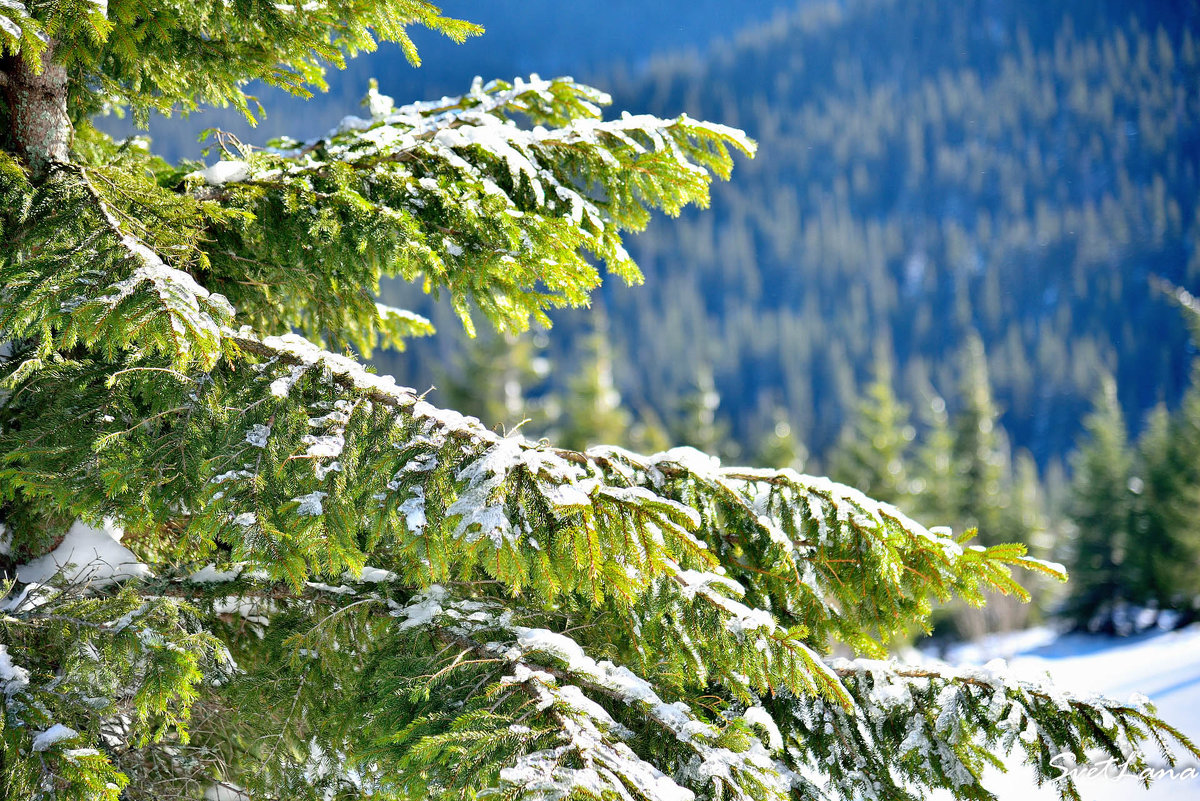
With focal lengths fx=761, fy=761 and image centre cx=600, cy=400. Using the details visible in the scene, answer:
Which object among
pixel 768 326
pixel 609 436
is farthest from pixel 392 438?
pixel 768 326

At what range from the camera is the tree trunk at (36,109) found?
2.82 meters

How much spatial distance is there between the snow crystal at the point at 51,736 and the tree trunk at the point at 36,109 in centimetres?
196

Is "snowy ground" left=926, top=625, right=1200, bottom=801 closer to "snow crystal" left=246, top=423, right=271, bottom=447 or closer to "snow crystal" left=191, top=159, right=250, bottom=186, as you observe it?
"snow crystal" left=246, top=423, right=271, bottom=447

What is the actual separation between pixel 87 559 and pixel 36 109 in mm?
1747

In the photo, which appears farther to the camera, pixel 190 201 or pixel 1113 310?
pixel 1113 310

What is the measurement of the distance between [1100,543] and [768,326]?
13943 cm

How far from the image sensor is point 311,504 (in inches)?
83.7

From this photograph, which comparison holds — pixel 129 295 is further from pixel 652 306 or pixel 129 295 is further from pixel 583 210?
pixel 652 306

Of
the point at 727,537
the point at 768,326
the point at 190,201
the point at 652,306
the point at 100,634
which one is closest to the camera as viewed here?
the point at 100,634

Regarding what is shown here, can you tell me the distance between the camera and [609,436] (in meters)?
27.6

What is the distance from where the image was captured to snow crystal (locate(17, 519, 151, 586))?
9.77 ft

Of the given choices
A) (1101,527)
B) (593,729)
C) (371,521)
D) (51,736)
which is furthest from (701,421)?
(51,736)

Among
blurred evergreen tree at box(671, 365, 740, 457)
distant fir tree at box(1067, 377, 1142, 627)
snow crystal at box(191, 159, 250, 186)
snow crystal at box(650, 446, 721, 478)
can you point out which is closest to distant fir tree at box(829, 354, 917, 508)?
blurred evergreen tree at box(671, 365, 740, 457)

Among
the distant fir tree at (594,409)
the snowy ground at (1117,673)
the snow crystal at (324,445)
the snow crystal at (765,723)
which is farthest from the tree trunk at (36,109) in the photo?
the distant fir tree at (594,409)
